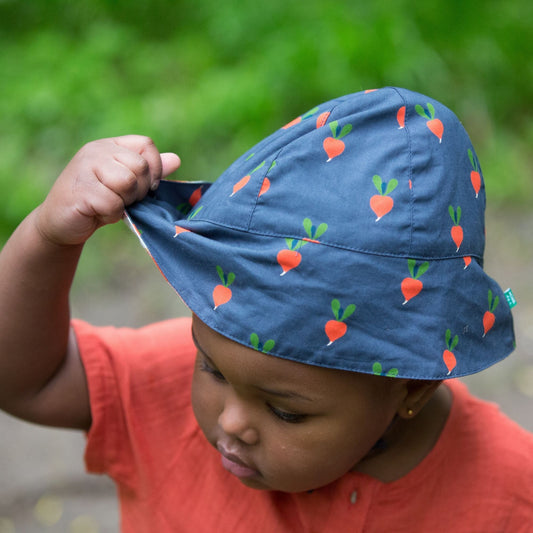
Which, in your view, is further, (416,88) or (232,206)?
(416,88)

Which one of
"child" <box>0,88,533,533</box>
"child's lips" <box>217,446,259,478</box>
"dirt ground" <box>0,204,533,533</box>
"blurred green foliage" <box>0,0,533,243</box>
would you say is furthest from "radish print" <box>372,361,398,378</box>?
"blurred green foliage" <box>0,0,533,243</box>

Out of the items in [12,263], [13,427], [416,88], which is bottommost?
[13,427]

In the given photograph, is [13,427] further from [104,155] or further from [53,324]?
[104,155]

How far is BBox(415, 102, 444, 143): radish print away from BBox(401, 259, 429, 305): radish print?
245 millimetres

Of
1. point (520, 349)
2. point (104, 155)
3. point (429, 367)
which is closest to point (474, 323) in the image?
point (429, 367)

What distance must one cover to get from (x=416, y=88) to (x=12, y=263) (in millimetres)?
3502

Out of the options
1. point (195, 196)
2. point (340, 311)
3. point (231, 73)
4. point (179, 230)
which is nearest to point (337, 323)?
point (340, 311)

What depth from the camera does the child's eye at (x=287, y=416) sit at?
1.34m

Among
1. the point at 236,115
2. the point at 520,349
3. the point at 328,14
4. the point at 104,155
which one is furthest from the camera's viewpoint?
the point at 328,14

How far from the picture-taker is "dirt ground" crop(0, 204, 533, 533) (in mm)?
2779

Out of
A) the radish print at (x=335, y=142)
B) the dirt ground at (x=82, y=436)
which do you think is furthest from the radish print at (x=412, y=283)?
the dirt ground at (x=82, y=436)

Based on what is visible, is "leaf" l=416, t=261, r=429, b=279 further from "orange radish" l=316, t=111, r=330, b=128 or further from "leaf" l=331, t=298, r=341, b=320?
"orange radish" l=316, t=111, r=330, b=128

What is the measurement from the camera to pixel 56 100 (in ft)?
14.9

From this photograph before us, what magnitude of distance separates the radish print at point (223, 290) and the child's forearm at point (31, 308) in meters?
0.39
